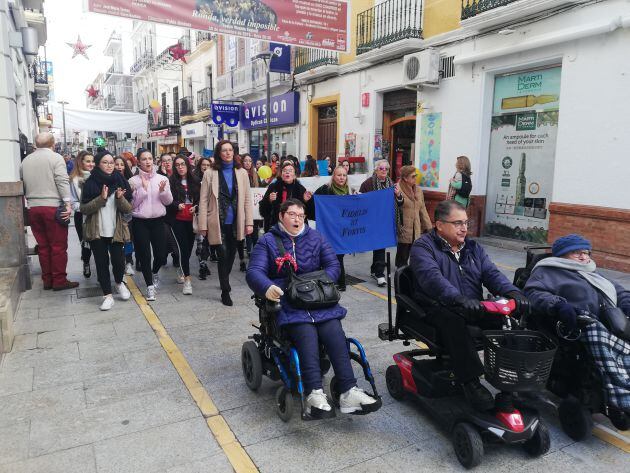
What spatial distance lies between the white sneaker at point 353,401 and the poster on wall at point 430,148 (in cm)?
872

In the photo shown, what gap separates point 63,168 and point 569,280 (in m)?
5.91

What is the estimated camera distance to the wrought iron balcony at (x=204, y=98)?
25.2m

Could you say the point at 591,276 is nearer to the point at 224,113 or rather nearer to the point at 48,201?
the point at 48,201

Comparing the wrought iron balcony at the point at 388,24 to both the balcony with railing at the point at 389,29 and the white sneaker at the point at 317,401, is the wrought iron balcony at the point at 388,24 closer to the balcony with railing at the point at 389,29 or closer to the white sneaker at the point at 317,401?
the balcony with railing at the point at 389,29

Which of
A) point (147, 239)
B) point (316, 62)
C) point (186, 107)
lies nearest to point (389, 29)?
point (316, 62)

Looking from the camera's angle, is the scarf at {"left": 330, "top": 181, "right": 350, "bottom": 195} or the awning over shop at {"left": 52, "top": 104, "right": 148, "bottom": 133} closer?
the scarf at {"left": 330, "top": 181, "right": 350, "bottom": 195}

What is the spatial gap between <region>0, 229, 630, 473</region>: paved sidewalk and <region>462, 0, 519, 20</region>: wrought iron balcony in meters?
6.97

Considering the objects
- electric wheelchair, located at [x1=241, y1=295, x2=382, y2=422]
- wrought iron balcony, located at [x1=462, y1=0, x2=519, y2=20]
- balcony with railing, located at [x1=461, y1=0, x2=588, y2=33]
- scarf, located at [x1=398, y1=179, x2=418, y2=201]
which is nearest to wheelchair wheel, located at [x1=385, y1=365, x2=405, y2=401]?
electric wheelchair, located at [x1=241, y1=295, x2=382, y2=422]

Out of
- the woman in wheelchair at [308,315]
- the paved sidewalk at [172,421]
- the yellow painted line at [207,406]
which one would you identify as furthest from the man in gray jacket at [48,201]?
the woman in wheelchair at [308,315]

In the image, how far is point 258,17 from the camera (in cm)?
916

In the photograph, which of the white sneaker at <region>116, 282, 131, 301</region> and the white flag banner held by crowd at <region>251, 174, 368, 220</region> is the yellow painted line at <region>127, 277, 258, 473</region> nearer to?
the white sneaker at <region>116, 282, 131, 301</region>

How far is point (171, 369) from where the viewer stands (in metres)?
4.15

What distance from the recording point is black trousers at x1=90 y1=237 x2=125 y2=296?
5.79 m

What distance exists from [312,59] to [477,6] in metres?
6.95
